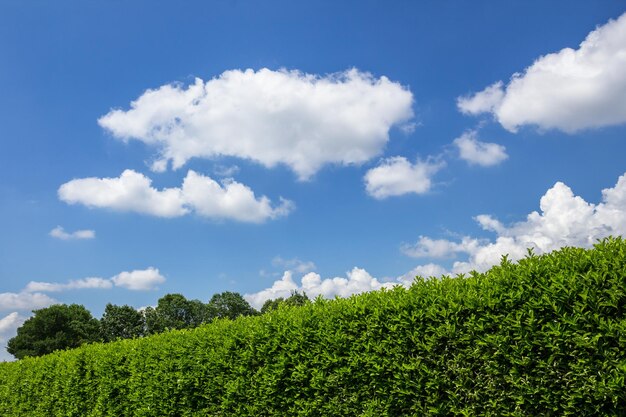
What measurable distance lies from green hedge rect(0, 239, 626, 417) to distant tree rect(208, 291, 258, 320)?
7308 centimetres

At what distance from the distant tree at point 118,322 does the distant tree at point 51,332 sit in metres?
1.74

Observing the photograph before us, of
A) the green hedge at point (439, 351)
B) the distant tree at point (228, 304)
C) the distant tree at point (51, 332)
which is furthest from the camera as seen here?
the distant tree at point (228, 304)

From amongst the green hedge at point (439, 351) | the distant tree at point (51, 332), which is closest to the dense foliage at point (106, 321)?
the distant tree at point (51, 332)

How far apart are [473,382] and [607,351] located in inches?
65.1

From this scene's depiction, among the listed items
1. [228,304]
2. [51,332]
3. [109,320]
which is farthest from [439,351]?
[228,304]

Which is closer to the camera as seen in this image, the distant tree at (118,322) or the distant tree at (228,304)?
the distant tree at (118,322)

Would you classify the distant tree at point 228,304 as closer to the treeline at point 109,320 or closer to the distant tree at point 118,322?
the treeline at point 109,320

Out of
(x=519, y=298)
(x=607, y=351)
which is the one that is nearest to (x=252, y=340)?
(x=519, y=298)

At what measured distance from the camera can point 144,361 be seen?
12.6 m

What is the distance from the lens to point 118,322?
72500 mm

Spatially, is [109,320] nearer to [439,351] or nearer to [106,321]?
[106,321]

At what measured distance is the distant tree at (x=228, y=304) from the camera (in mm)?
83000

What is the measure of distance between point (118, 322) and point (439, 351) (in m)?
73.4

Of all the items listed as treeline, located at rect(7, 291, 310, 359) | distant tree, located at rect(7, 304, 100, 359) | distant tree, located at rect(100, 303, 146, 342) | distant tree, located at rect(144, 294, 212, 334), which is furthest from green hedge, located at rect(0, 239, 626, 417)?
distant tree, located at rect(144, 294, 212, 334)
